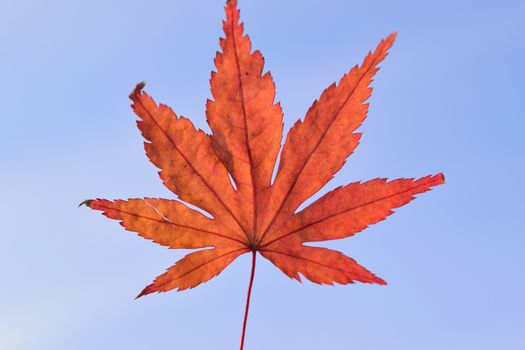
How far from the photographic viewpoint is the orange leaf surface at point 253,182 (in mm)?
2061

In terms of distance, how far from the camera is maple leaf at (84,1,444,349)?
2061 mm

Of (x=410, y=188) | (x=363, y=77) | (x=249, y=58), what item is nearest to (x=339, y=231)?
(x=410, y=188)

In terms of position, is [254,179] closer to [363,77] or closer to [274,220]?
[274,220]

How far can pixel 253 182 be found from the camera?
2.23 metres

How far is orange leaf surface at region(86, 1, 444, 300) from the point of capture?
6.76ft

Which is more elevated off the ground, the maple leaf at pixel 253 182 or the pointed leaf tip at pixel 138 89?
the pointed leaf tip at pixel 138 89


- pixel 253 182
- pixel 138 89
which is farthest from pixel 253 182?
pixel 138 89

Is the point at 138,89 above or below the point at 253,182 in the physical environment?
above

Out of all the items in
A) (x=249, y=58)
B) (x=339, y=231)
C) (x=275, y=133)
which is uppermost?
(x=249, y=58)

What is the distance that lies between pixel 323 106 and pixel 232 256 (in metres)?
0.68

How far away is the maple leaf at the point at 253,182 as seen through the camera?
2061 millimetres

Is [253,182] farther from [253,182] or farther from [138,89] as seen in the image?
[138,89]

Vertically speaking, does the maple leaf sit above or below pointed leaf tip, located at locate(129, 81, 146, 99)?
below

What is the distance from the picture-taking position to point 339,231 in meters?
2.12
